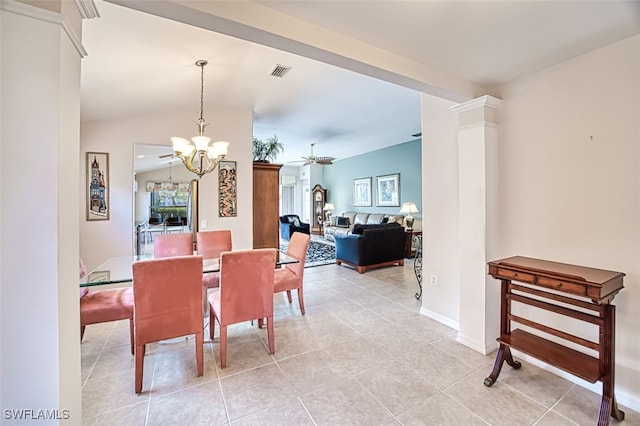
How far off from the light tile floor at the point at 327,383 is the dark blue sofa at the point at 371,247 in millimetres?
2134

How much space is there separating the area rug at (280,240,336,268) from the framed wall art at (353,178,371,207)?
1839 mm

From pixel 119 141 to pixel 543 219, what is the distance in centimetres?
495

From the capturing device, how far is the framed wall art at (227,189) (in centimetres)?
449

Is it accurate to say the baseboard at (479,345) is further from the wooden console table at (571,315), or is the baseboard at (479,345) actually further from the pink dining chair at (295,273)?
the pink dining chair at (295,273)

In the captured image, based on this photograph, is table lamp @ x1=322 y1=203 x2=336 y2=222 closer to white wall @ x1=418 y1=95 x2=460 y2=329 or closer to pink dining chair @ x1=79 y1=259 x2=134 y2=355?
white wall @ x1=418 y1=95 x2=460 y2=329

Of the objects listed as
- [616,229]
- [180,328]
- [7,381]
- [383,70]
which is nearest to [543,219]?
[616,229]

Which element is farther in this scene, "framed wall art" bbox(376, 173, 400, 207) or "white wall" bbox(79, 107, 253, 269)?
"framed wall art" bbox(376, 173, 400, 207)

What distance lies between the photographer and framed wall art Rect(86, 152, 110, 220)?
12.0ft

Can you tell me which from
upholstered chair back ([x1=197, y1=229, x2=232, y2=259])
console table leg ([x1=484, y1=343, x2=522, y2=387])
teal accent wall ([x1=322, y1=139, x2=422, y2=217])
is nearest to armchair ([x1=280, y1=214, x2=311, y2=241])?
teal accent wall ([x1=322, y1=139, x2=422, y2=217])

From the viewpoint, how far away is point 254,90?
385cm

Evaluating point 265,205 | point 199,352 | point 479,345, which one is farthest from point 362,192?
point 199,352

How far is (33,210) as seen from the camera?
104cm

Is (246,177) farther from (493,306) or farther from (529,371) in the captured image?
(529,371)

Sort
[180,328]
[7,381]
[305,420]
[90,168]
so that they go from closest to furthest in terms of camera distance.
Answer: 1. [7,381]
2. [305,420]
3. [180,328]
4. [90,168]
